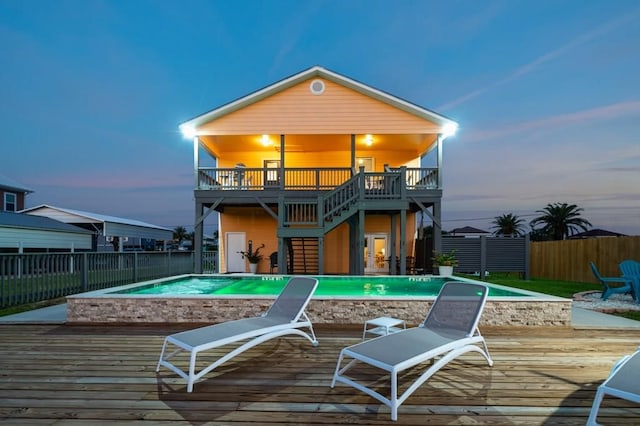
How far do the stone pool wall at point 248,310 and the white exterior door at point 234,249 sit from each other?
10.00 m

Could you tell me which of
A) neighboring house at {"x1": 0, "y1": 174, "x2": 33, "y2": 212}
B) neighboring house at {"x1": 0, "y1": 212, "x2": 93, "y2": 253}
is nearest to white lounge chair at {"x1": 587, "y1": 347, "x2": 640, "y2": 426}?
neighboring house at {"x1": 0, "y1": 212, "x2": 93, "y2": 253}

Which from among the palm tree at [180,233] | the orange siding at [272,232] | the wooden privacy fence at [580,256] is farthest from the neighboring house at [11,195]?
the palm tree at [180,233]

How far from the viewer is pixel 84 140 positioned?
25.7 metres

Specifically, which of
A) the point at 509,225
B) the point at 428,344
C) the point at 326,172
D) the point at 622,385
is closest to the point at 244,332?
the point at 428,344

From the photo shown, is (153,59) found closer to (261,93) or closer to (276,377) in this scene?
(261,93)

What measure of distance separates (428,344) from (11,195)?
2735cm

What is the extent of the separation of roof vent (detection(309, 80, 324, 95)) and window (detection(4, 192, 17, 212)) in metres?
20.6

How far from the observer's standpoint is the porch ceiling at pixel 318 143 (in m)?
14.1

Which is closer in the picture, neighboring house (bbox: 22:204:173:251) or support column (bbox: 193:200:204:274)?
support column (bbox: 193:200:204:274)

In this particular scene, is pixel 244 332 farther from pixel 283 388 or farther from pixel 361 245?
pixel 361 245

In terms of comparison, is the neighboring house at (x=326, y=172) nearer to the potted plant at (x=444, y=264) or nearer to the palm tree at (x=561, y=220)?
the potted plant at (x=444, y=264)

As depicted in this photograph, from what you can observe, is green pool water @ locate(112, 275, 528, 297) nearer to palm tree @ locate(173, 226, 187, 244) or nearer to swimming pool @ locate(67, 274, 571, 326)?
swimming pool @ locate(67, 274, 571, 326)

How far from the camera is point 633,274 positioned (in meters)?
8.45

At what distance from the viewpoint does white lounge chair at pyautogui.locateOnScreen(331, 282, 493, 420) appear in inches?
108
